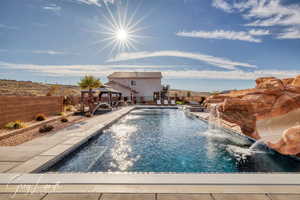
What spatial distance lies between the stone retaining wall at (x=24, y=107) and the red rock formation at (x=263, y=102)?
11.0 metres

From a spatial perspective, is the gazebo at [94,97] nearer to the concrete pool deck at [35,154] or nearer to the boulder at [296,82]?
the concrete pool deck at [35,154]

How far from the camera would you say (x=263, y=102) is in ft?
17.7

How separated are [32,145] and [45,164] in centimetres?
210

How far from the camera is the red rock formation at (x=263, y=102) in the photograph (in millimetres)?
5344

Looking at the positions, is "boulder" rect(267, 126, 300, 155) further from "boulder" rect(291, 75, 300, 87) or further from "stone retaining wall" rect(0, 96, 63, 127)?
"stone retaining wall" rect(0, 96, 63, 127)

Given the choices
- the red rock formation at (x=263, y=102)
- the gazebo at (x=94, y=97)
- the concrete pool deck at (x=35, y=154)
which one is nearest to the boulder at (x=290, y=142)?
the red rock formation at (x=263, y=102)

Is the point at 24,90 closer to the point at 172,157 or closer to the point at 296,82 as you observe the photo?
the point at 172,157

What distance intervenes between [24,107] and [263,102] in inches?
517

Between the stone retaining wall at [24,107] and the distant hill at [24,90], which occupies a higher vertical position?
the distant hill at [24,90]

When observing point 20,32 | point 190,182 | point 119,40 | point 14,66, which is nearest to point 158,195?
point 190,182

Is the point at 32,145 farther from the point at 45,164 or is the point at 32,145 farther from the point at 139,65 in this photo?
the point at 139,65

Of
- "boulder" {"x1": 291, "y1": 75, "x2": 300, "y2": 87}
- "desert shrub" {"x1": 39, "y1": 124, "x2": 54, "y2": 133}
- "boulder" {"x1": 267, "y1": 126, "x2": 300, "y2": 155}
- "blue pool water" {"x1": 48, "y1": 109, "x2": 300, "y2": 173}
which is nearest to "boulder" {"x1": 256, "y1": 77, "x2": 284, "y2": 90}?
"boulder" {"x1": 291, "y1": 75, "x2": 300, "y2": 87}

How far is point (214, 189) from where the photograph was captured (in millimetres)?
2838

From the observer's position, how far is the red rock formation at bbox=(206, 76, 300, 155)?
5.34 metres
